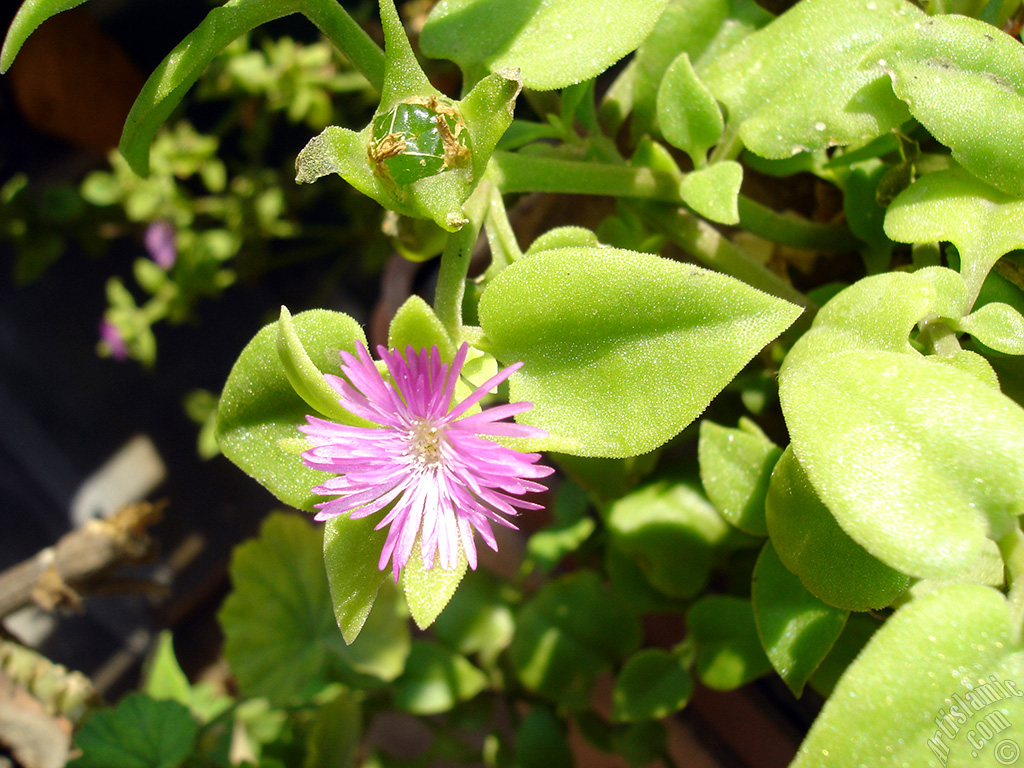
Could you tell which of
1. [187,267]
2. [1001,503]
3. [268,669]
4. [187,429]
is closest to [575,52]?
[1001,503]

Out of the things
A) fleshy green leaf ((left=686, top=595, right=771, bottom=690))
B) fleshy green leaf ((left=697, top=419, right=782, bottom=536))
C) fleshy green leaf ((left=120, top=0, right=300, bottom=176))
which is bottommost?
fleshy green leaf ((left=686, top=595, right=771, bottom=690))

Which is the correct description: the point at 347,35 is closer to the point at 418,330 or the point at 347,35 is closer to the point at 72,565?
the point at 418,330

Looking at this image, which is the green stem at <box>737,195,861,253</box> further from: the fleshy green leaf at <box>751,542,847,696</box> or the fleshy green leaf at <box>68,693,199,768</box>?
the fleshy green leaf at <box>68,693,199,768</box>

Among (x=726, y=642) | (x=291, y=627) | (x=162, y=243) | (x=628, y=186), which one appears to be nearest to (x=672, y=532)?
(x=726, y=642)

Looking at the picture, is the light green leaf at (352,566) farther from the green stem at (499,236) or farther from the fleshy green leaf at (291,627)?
the fleshy green leaf at (291,627)

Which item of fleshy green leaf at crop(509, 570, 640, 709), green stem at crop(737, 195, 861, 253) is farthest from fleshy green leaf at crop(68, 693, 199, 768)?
green stem at crop(737, 195, 861, 253)

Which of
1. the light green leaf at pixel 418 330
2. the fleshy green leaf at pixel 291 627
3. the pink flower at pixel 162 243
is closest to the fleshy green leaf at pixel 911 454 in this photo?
the light green leaf at pixel 418 330
